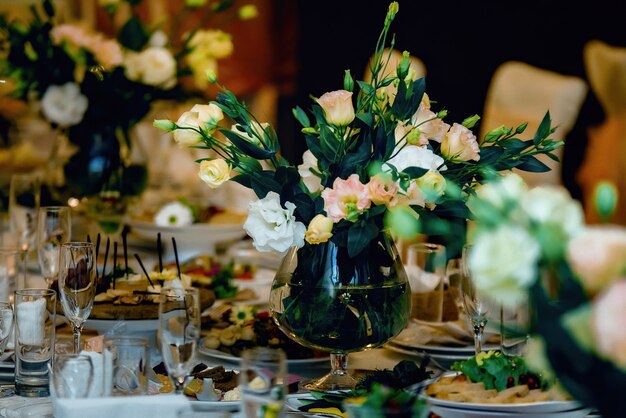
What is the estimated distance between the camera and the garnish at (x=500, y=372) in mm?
1296

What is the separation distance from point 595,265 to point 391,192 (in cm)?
53

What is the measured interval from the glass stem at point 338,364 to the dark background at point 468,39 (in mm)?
3326

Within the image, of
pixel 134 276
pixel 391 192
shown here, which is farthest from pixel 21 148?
pixel 391 192

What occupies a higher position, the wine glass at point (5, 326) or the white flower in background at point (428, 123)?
the white flower in background at point (428, 123)

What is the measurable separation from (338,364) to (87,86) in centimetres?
149

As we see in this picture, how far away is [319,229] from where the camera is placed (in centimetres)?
135

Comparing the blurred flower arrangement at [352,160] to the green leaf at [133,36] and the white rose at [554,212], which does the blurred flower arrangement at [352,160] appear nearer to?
the white rose at [554,212]

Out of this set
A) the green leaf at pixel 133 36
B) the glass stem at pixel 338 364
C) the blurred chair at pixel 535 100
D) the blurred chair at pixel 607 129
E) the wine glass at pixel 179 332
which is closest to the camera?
the wine glass at pixel 179 332

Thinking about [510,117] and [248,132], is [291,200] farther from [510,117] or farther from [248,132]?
[510,117]

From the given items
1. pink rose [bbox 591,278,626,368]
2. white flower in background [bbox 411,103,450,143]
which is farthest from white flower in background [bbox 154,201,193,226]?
pink rose [bbox 591,278,626,368]

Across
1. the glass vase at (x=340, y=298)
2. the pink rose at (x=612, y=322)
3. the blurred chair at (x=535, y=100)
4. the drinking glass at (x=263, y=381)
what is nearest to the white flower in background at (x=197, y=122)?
the glass vase at (x=340, y=298)

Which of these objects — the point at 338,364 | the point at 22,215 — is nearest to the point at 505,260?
the point at 338,364

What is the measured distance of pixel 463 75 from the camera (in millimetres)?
5133

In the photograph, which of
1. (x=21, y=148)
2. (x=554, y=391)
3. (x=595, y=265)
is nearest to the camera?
(x=595, y=265)
